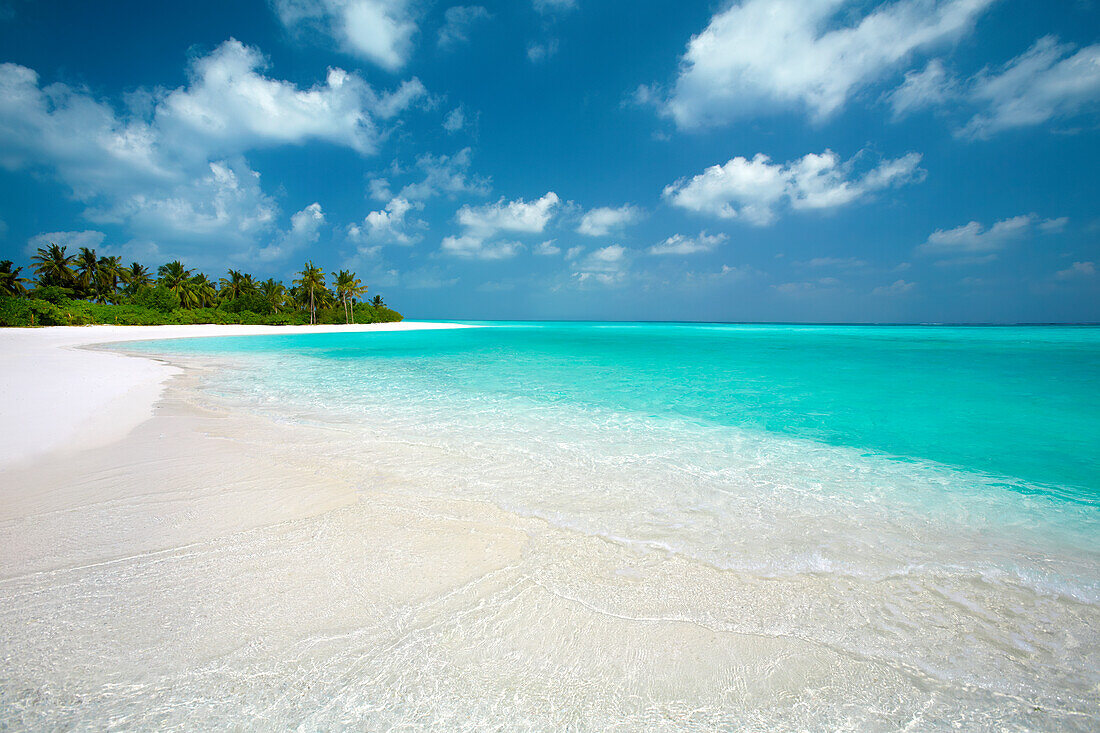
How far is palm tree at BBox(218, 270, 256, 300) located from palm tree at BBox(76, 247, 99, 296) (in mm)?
12524

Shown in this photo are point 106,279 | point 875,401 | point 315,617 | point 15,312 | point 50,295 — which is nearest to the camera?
point 315,617

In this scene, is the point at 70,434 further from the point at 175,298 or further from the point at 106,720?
the point at 175,298

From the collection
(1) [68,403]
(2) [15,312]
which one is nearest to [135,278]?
(2) [15,312]

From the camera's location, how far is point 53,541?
322 cm

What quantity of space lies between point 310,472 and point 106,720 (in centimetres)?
320

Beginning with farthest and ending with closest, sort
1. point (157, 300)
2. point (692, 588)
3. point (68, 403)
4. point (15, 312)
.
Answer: point (157, 300)
point (15, 312)
point (68, 403)
point (692, 588)

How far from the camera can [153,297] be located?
4762 centimetres

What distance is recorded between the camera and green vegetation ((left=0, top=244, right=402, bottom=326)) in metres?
40.0

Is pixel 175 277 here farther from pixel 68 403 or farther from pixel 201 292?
pixel 68 403

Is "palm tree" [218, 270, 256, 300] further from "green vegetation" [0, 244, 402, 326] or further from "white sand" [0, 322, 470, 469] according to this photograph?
"white sand" [0, 322, 470, 469]

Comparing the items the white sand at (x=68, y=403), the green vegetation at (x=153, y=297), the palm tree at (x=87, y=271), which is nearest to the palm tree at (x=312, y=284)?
the green vegetation at (x=153, y=297)

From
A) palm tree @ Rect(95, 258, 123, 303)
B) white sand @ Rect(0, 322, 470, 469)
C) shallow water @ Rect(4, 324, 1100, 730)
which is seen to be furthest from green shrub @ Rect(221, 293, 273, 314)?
shallow water @ Rect(4, 324, 1100, 730)

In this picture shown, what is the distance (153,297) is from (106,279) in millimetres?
11984

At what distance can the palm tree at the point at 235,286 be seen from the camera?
57.1 m
